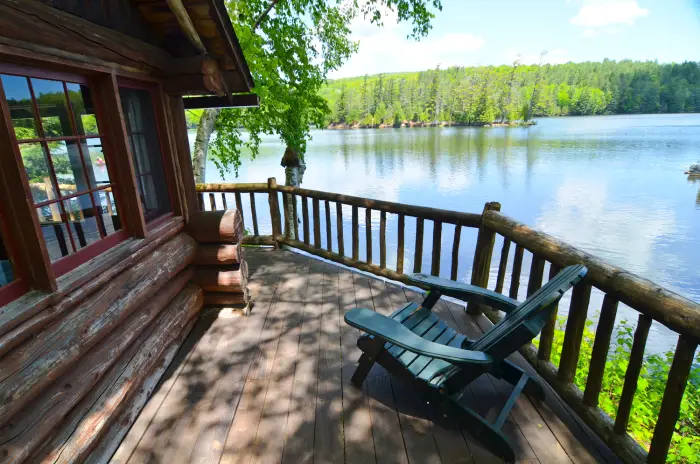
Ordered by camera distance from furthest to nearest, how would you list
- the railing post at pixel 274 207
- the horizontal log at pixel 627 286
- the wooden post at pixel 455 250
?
the railing post at pixel 274 207 < the wooden post at pixel 455 250 < the horizontal log at pixel 627 286

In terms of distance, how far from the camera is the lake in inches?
355

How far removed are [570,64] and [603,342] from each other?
115 metres

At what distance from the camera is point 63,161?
2234 millimetres

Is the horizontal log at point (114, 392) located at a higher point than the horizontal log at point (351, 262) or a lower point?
higher

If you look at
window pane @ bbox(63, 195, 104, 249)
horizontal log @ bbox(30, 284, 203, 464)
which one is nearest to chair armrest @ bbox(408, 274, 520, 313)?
horizontal log @ bbox(30, 284, 203, 464)

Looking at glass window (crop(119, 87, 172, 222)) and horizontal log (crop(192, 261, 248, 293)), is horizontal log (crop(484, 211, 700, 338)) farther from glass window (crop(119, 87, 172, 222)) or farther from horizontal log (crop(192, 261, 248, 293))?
glass window (crop(119, 87, 172, 222))

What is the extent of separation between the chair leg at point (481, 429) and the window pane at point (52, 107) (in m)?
2.64

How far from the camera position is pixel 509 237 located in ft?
8.27

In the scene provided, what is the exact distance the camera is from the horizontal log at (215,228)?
315 centimetres

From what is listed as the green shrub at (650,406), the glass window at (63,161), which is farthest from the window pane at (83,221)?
the green shrub at (650,406)

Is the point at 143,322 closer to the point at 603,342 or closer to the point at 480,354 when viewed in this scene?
the point at 480,354

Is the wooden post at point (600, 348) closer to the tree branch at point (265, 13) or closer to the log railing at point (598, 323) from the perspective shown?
the log railing at point (598, 323)

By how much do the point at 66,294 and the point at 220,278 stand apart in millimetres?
1394

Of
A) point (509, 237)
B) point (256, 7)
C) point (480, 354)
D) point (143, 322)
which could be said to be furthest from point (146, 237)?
point (256, 7)
